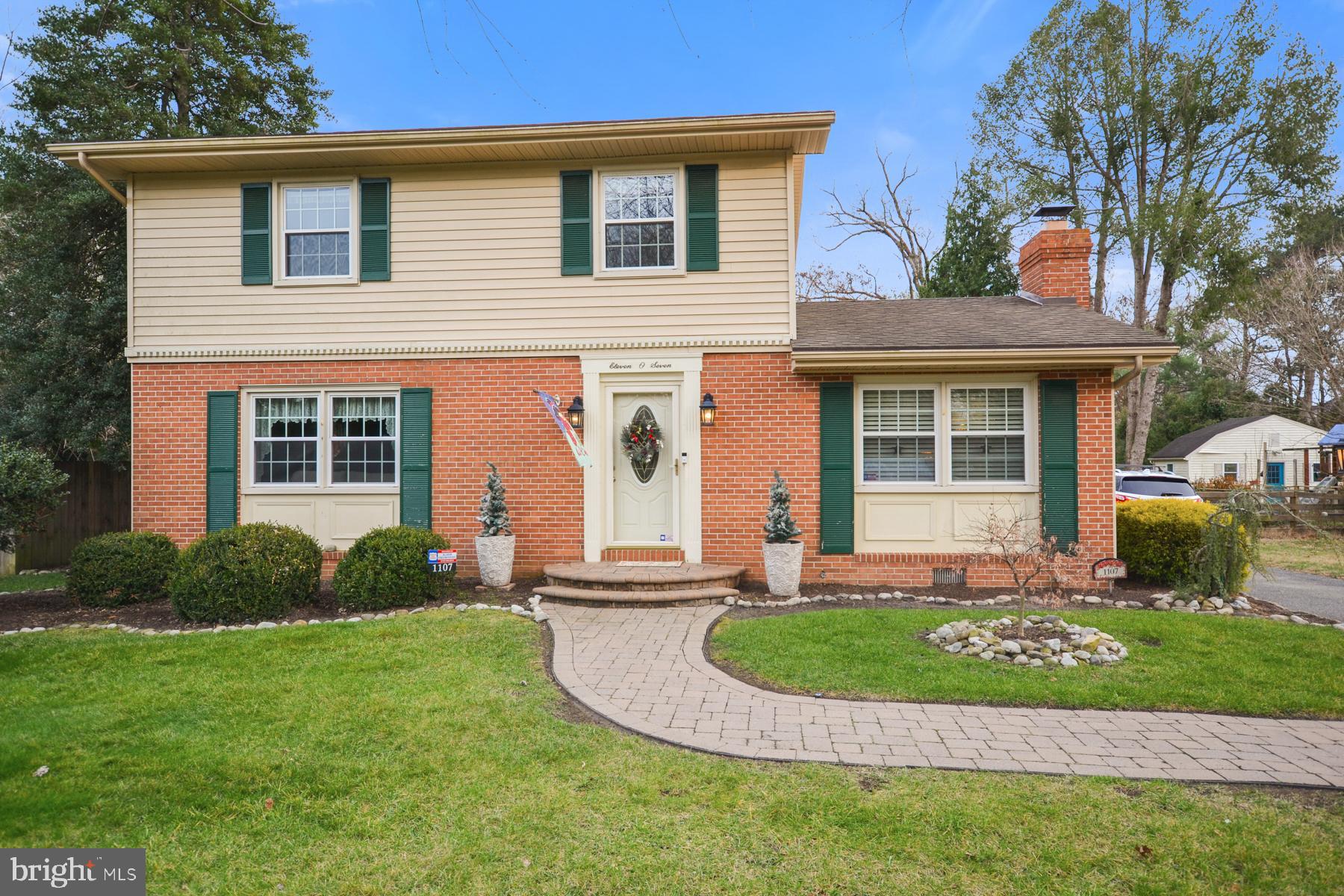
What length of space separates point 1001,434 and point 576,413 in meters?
5.04

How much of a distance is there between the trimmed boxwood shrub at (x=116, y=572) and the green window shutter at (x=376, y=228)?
3.97 m

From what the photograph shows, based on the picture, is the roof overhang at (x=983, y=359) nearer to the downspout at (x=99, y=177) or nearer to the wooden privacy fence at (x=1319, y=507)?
the downspout at (x=99, y=177)

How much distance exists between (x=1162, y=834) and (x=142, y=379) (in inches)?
436

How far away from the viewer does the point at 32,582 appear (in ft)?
33.3

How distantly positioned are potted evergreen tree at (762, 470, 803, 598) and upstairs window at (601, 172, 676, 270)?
321 centimetres

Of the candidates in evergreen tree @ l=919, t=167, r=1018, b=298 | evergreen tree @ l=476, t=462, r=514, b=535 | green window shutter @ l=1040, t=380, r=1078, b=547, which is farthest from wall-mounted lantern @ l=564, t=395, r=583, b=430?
evergreen tree @ l=919, t=167, r=1018, b=298

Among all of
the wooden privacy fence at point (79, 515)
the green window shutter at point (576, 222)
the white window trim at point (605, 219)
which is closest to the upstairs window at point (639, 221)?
the white window trim at point (605, 219)

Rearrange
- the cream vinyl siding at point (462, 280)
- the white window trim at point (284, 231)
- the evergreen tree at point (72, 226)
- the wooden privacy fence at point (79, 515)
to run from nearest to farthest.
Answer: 1. the cream vinyl siding at point (462, 280)
2. the white window trim at point (284, 231)
3. the wooden privacy fence at point (79, 515)
4. the evergreen tree at point (72, 226)

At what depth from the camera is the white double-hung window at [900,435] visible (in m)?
8.63

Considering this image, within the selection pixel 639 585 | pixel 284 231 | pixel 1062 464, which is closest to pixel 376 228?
pixel 284 231

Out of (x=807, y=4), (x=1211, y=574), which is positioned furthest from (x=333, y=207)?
(x=1211, y=574)

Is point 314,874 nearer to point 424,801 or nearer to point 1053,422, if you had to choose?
point 424,801

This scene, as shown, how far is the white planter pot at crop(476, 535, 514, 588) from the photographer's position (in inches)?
325

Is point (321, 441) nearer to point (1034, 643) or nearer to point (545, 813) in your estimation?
point (545, 813)
